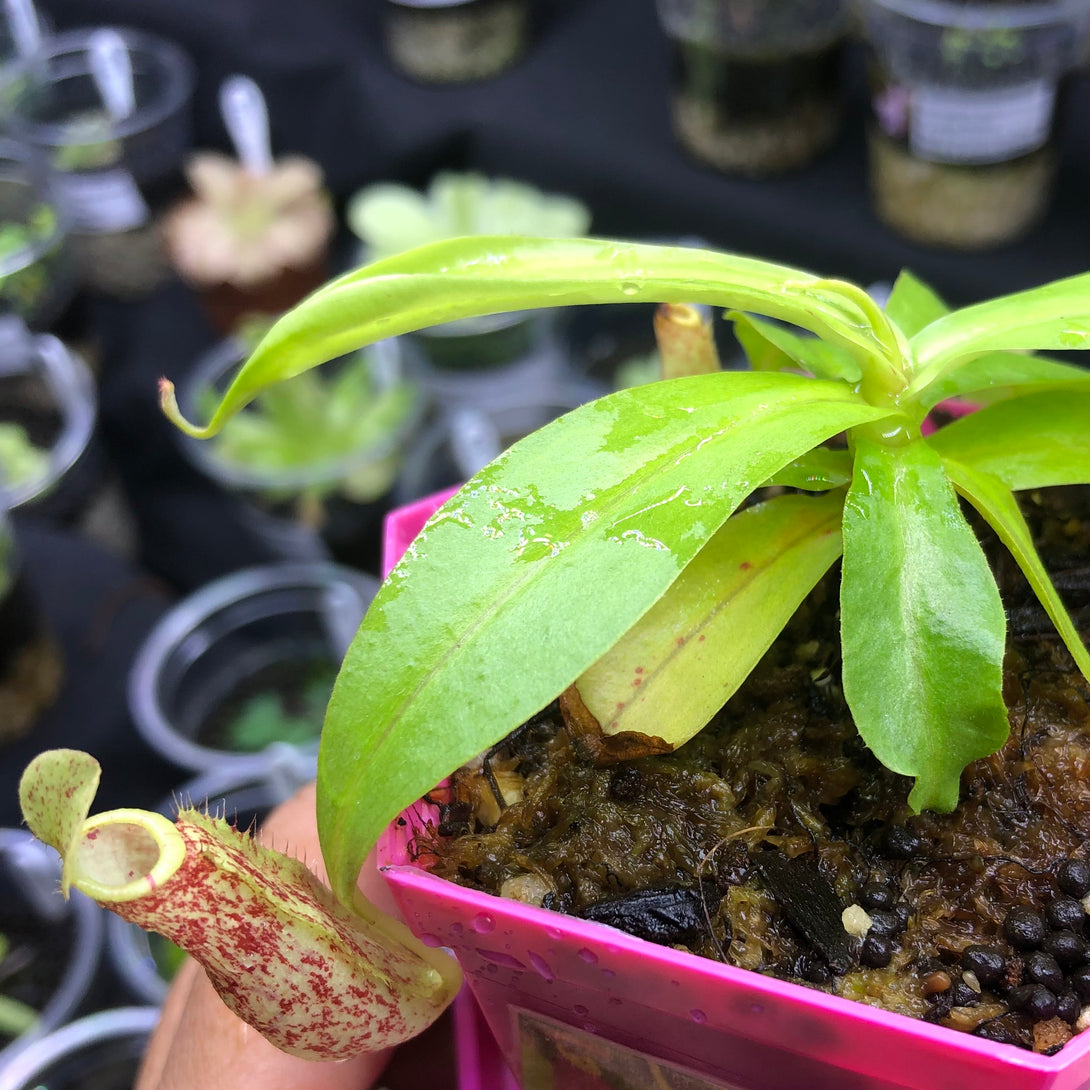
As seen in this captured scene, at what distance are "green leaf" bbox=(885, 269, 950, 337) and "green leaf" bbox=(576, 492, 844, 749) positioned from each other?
0.14 meters

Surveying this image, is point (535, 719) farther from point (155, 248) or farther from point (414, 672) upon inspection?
point (155, 248)

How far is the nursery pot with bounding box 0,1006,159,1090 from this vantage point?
1233 millimetres

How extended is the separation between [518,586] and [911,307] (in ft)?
1.06

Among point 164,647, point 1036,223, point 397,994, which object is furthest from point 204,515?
point 397,994

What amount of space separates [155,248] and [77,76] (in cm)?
53

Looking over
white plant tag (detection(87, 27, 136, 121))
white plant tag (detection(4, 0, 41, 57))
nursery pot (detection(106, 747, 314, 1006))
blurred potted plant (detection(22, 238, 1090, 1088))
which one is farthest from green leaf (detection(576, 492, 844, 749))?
white plant tag (detection(4, 0, 41, 57))

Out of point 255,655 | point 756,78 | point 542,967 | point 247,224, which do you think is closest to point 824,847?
point 542,967

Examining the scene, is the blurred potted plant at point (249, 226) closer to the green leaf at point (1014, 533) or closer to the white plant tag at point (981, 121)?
the white plant tag at point (981, 121)

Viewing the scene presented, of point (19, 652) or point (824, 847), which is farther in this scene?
point (19, 652)

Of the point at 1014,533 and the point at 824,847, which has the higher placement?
the point at 1014,533

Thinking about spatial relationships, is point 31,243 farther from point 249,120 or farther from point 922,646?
point 922,646

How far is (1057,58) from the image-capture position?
4.57ft

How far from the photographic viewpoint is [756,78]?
5.34 ft

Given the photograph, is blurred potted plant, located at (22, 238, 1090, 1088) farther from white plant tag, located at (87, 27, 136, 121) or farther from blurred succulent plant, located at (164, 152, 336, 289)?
white plant tag, located at (87, 27, 136, 121)
